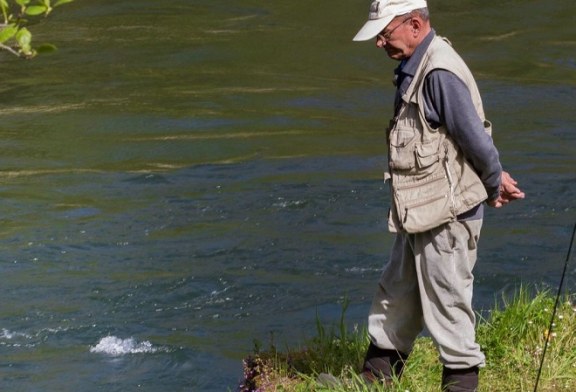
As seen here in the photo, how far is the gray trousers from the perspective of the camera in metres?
4.74

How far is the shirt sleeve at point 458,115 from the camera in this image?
4508 mm

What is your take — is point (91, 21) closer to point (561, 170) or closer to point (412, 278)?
point (561, 170)

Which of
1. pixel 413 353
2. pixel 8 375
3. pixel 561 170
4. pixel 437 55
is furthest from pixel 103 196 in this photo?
pixel 437 55

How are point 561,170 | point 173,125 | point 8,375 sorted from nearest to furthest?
point 8,375, point 561,170, point 173,125

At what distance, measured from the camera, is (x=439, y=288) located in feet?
15.6

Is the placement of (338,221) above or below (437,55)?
below

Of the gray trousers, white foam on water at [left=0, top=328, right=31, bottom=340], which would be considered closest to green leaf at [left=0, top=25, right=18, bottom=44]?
the gray trousers

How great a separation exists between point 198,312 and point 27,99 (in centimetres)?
682

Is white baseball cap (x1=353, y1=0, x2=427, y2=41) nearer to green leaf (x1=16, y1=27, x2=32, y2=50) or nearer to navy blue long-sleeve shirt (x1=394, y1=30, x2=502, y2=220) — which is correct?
navy blue long-sleeve shirt (x1=394, y1=30, x2=502, y2=220)

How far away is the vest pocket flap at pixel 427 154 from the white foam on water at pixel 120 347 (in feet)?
12.3

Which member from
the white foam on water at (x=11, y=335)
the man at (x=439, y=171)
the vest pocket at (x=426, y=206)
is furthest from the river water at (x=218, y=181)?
the vest pocket at (x=426, y=206)

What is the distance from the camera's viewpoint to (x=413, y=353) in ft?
19.0

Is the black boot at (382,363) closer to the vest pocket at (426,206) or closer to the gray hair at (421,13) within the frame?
the vest pocket at (426,206)

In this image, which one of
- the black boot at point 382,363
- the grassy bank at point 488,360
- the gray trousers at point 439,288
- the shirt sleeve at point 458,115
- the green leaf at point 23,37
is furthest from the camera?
the grassy bank at point 488,360
